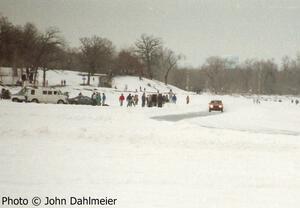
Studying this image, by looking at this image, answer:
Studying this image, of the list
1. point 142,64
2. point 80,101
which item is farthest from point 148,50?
point 80,101

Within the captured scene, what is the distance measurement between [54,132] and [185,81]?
386 ft

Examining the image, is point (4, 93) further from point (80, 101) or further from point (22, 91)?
point (80, 101)

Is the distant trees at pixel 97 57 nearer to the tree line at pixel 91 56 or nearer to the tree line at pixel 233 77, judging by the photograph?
the tree line at pixel 91 56

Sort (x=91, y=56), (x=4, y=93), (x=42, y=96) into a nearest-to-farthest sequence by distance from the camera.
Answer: (x=4, y=93) → (x=42, y=96) → (x=91, y=56)

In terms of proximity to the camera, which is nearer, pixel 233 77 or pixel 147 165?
pixel 147 165

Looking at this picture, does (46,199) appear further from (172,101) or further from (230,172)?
(172,101)

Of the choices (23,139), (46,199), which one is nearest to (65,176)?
(46,199)

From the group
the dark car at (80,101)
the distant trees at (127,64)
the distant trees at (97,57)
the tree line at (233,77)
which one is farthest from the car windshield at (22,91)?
the tree line at (233,77)

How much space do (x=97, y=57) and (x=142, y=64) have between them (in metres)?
22.8

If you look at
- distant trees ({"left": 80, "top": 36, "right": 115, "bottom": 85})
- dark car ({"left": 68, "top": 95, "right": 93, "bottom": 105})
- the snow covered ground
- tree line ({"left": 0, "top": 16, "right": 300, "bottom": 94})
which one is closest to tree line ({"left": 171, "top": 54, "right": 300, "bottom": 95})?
tree line ({"left": 0, "top": 16, "right": 300, "bottom": 94})

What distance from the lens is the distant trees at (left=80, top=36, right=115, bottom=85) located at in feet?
228

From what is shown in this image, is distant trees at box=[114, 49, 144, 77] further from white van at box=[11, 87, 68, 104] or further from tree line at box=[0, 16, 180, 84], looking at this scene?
white van at box=[11, 87, 68, 104]

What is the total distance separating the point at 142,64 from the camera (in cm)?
9575

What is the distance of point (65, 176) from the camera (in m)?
9.08
